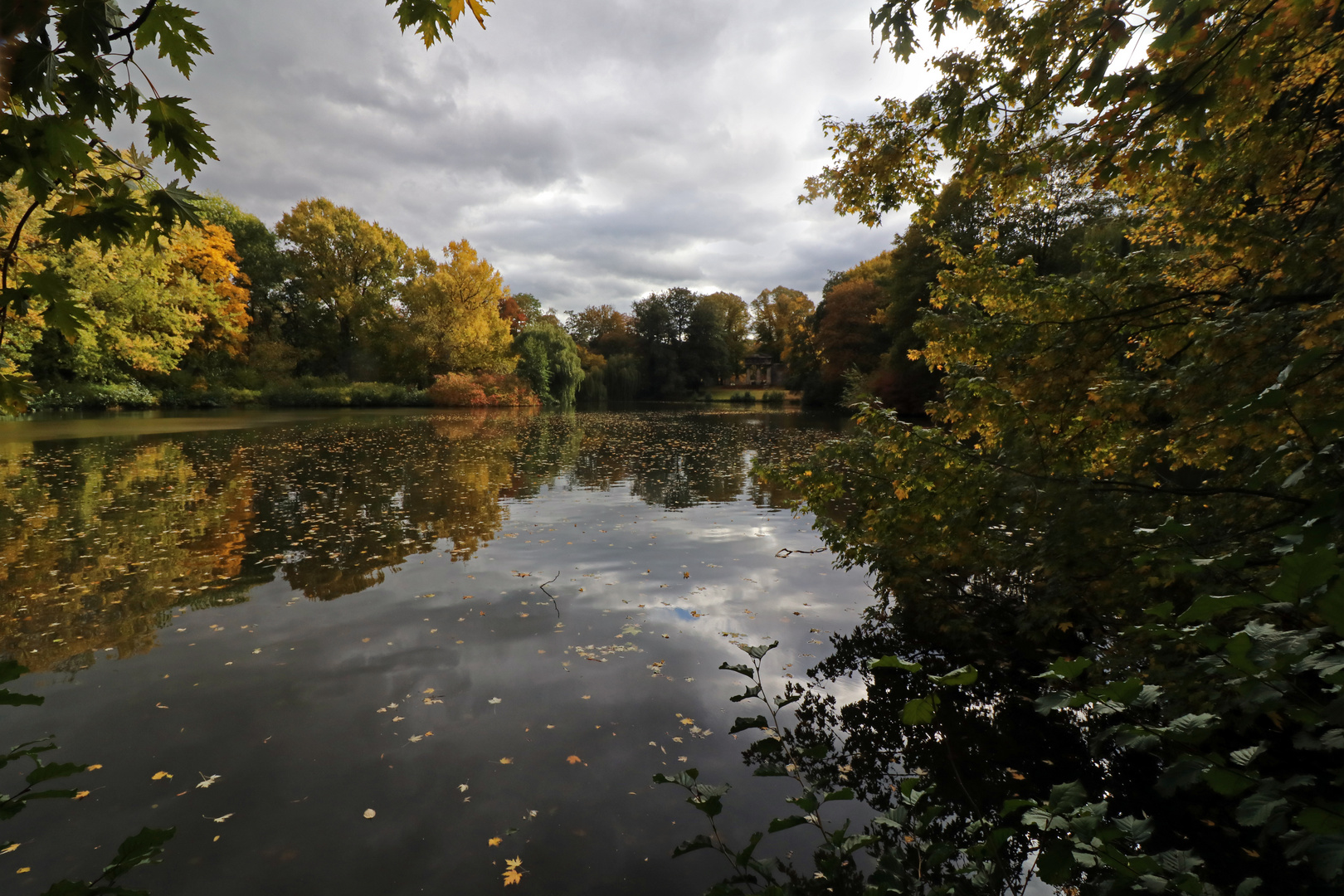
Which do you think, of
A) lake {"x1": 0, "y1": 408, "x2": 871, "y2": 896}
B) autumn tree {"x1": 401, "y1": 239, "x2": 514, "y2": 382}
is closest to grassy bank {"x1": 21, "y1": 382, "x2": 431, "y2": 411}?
autumn tree {"x1": 401, "y1": 239, "x2": 514, "y2": 382}

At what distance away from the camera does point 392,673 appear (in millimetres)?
4699

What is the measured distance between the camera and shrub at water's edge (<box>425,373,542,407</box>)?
131ft

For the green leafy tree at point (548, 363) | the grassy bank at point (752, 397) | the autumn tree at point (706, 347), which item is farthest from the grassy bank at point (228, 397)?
the autumn tree at point (706, 347)

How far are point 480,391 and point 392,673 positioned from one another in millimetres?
37637

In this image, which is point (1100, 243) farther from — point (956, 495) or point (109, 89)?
point (109, 89)

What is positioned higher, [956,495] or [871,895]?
[956,495]

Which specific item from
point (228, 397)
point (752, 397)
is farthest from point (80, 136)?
point (752, 397)

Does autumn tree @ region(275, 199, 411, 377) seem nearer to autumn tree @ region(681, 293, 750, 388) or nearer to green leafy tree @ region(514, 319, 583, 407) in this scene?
green leafy tree @ region(514, 319, 583, 407)

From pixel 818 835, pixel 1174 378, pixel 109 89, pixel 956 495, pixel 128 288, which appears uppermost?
pixel 128 288

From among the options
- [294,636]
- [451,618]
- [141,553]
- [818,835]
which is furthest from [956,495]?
[141,553]

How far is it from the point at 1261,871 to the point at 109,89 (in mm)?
5702

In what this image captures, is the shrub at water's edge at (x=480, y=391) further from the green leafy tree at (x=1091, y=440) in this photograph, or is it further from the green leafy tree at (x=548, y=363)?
the green leafy tree at (x=1091, y=440)

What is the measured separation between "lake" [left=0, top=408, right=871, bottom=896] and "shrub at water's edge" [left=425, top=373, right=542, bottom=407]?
29.1 m

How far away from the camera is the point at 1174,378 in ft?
13.4
